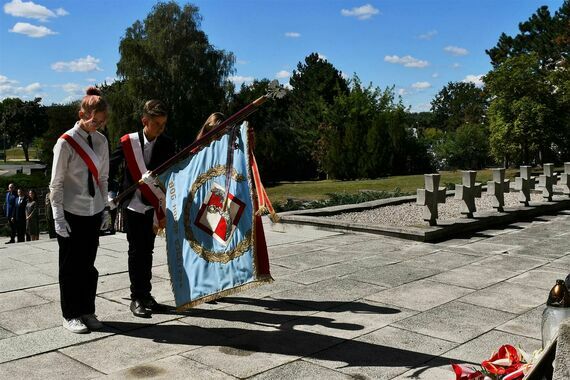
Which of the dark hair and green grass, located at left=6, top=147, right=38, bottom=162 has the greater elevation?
green grass, located at left=6, top=147, right=38, bottom=162

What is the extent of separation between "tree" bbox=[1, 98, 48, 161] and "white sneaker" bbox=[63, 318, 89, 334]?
92963 mm

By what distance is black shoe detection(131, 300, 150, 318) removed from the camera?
5664 mm

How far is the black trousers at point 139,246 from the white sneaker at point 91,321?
470mm

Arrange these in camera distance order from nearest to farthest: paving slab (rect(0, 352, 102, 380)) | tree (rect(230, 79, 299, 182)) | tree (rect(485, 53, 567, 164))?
paving slab (rect(0, 352, 102, 380))
tree (rect(485, 53, 567, 164))
tree (rect(230, 79, 299, 182))

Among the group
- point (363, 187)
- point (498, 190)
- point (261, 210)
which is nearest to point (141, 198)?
point (261, 210)

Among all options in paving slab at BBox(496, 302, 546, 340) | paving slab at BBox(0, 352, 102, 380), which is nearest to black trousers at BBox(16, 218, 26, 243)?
paving slab at BBox(0, 352, 102, 380)

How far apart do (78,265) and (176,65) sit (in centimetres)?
3718

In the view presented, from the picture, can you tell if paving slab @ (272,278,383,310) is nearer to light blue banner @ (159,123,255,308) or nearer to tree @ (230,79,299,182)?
light blue banner @ (159,123,255,308)

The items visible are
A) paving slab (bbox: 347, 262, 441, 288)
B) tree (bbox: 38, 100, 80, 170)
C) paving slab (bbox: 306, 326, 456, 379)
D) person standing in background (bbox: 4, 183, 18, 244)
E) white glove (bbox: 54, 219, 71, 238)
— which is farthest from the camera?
tree (bbox: 38, 100, 80, 170)

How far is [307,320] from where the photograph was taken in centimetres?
562

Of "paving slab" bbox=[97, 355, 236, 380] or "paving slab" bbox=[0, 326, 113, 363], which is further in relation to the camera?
"paving slab" bbox=[0, 326, 113, 363]

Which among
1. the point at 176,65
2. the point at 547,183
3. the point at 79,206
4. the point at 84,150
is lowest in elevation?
the point at 547,183

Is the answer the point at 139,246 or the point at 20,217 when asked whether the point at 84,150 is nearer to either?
the point at 139,246

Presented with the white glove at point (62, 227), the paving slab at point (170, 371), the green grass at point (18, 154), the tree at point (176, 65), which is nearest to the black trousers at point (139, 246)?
the white glove at point (62, 227)
